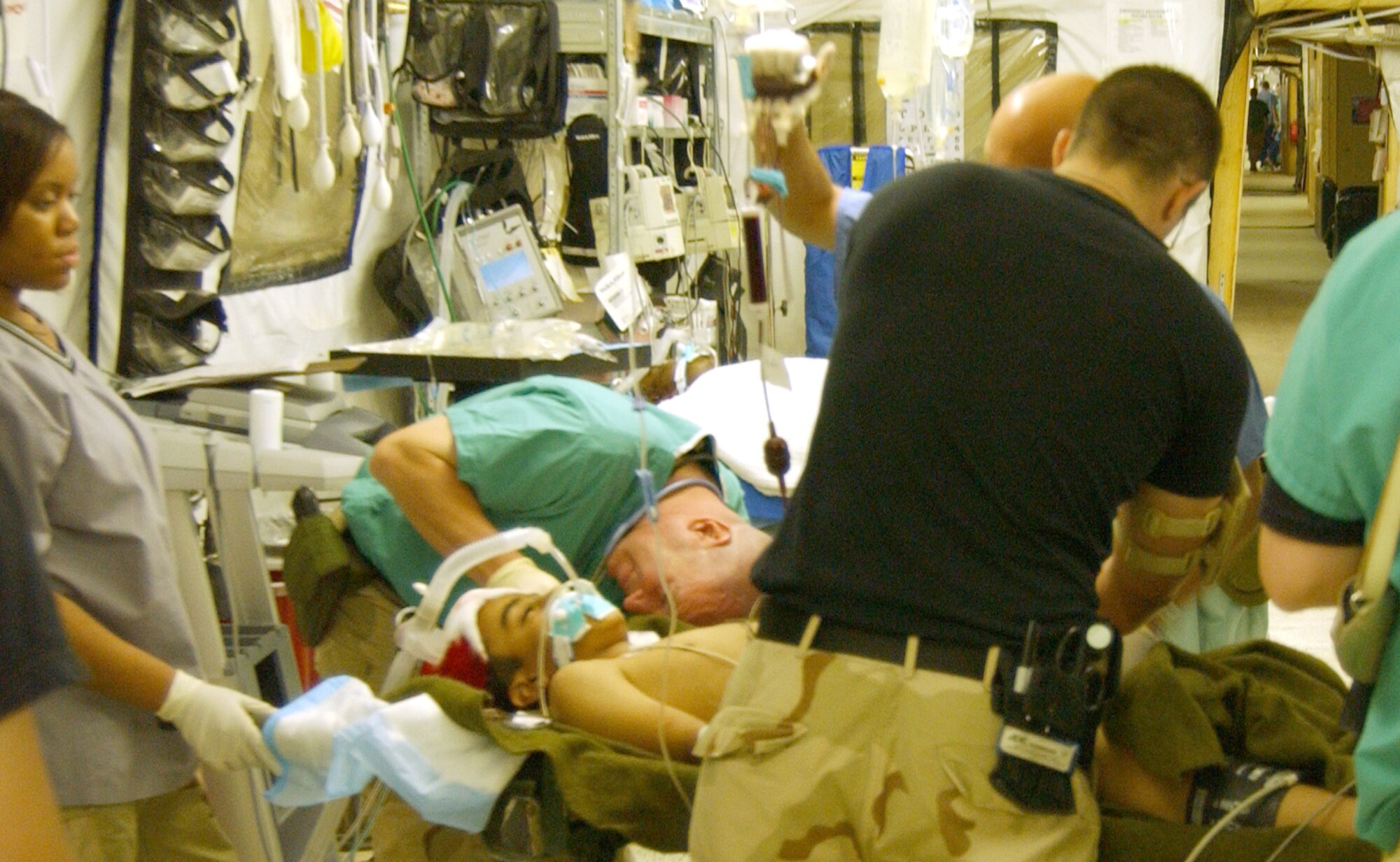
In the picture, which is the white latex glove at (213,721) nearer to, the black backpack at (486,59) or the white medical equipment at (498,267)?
the white medical equipment at (498,267)

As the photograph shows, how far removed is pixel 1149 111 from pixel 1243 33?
6.89 meters

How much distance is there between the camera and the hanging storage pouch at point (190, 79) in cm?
306

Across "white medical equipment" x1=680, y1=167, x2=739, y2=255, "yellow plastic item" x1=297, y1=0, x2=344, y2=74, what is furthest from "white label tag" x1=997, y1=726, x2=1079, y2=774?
"white medical equipment" x1=680, y1=167, x2=739, y2=255

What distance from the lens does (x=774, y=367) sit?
174 centimetres

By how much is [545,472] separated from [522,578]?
216mm

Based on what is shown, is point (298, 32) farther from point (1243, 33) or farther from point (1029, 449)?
point (1243, 33)

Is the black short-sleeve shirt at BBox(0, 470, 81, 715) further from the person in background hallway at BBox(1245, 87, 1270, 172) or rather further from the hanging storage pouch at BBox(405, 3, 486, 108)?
the person in background hallway at BBox(1245, 87, 1270, 172)

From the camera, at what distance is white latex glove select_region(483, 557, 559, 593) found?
82.3 inches

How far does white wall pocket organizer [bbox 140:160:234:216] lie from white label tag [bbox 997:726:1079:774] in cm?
252

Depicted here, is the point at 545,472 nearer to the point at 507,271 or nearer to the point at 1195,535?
the point at 1195,535

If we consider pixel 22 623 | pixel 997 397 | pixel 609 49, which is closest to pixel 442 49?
pixel 609 49

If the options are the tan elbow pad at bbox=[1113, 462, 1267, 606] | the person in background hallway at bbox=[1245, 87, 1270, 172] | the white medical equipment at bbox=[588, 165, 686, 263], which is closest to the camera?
the tan elbow pad at bbox=[1113, 462, 1267, 606]

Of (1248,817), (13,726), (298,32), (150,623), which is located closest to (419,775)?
(150,623)

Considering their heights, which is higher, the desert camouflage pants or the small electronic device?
the small electronic device
